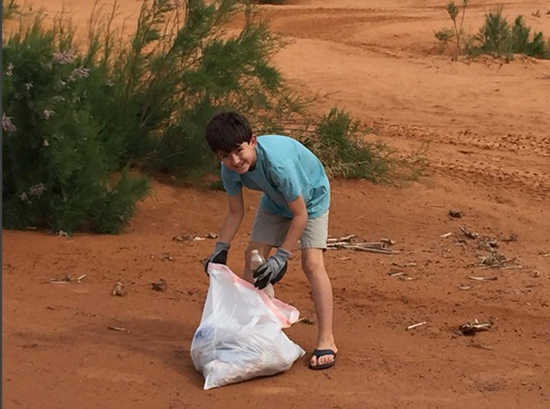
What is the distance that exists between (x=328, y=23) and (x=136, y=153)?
13511mm

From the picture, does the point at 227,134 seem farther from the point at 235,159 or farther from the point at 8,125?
the point at 8,125

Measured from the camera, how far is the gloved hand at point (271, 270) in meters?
5.11

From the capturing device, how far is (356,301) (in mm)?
6656

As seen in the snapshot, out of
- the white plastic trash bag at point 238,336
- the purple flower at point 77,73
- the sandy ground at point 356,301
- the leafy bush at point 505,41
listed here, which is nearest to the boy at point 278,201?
the white plastic trash bag at point 238,336

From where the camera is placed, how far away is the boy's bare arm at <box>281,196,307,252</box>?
518 centimetres

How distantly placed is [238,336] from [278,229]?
25.5 inches

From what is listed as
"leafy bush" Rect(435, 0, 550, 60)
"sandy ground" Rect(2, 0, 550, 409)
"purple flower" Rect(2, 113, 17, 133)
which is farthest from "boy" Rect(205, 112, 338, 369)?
"leafy bush" Rect(435, 0, 550, 60)

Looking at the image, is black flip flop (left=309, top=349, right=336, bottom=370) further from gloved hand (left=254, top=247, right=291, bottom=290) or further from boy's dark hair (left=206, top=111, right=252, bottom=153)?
boy's dark hair (left=206, top=111, right=252, bottom=153)

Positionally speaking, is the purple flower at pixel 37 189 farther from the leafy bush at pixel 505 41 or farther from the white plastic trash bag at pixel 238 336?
the leafy bush at pixel 505 41

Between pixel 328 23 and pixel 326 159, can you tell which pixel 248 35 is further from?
pixel 328 23

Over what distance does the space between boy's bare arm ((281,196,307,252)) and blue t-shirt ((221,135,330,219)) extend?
0.03 meters

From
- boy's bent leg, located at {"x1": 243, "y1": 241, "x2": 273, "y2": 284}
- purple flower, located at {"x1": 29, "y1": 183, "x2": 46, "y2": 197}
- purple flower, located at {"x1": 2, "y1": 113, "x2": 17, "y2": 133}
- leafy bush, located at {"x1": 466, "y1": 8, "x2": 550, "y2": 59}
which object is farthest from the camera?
leafy bush, located at {"x1": 466, "y1": 8, "x2": 550, "y2": 59}

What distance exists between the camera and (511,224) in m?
9.26

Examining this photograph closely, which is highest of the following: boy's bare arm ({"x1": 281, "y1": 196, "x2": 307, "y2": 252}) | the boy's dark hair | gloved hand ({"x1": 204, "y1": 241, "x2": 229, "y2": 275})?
the boy's dark hair
